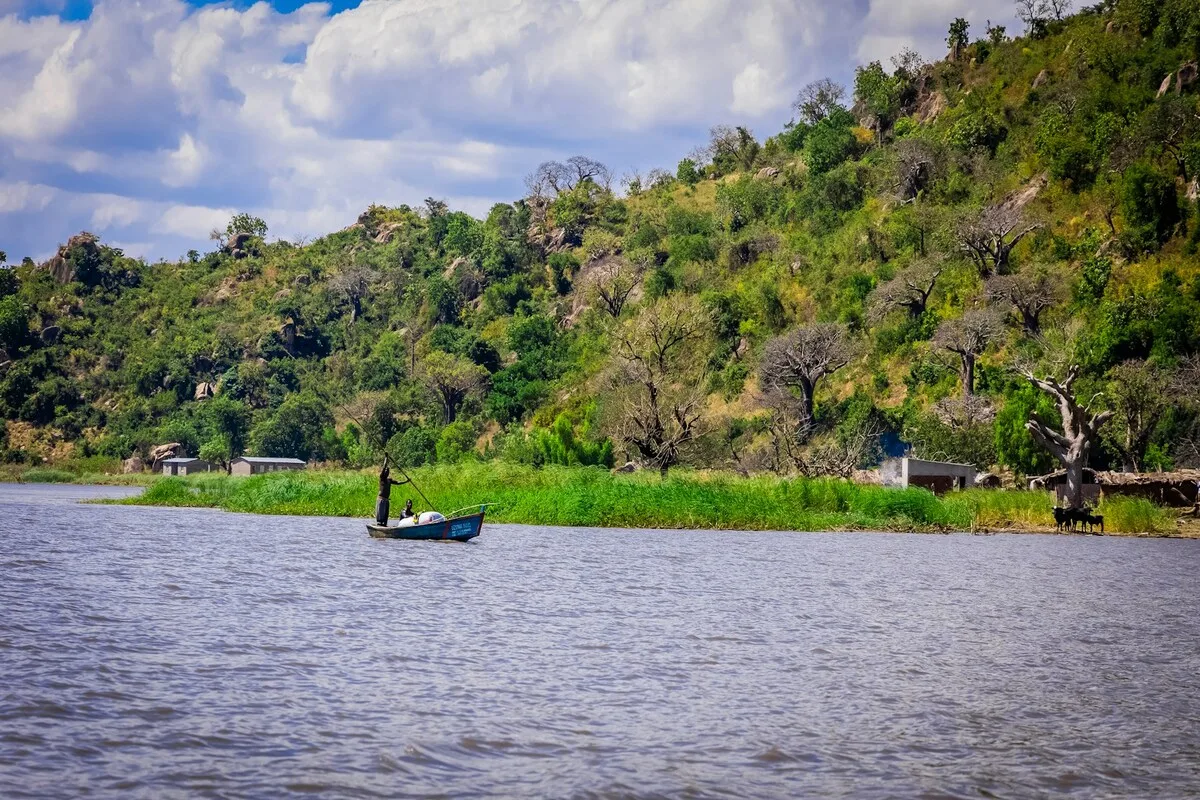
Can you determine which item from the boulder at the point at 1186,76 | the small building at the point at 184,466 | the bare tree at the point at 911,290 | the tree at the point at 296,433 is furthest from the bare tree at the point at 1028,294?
the small building at the point at 184,466

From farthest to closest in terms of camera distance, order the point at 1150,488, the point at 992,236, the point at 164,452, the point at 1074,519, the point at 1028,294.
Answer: the point at 164,452
the point at 992,236
the point at 1028,294
the point at 1150,488
the point at 1074,519

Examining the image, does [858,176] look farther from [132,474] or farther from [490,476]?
[132,474]

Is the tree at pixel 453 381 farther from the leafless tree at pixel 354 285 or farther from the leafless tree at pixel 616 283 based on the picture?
the leafless tree at pixel 354 285

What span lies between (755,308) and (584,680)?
89498mm

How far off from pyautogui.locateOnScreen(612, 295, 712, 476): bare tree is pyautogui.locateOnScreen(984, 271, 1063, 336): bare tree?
2079 centimetres

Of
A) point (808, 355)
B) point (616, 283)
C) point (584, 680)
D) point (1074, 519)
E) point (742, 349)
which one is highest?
point (616, 283)

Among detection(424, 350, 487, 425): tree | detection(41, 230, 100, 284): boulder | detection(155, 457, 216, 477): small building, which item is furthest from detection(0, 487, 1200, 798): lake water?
detection(41, 230, 100, 284): boulder

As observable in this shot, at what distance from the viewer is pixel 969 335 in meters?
78.1

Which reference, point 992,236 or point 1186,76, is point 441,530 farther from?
point 1186,76

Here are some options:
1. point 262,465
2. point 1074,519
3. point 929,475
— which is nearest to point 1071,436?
point 1074,519

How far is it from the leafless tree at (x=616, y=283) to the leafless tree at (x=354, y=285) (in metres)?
48.1

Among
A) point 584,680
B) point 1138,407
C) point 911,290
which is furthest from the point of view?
point 911,290

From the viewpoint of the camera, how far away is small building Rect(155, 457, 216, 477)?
128750 mm

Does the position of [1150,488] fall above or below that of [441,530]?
above
